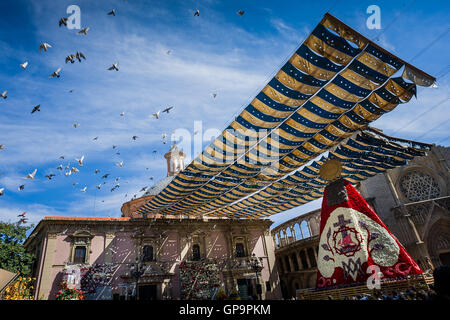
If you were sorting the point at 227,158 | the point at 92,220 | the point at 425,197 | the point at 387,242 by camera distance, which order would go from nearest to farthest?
1. the point at 387,242
2. the point at 227,158
3. the point at 92,220
4. the point at 425,197

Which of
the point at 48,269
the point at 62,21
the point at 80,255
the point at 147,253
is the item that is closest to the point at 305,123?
the point at 62,21

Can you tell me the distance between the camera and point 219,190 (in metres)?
16.4

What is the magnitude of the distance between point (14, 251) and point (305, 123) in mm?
22726

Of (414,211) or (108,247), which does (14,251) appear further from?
(414,211)

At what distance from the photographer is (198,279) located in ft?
69.1

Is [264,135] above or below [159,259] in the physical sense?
above

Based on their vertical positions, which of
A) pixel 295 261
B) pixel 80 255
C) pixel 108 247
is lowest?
pixel 295 261

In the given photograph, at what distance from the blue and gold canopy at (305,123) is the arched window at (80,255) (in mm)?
6293

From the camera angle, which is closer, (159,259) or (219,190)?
(219,190)

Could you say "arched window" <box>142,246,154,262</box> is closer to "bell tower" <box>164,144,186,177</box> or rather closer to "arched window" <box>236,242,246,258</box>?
"arched window" <box>236,242,246,258</box>
